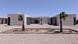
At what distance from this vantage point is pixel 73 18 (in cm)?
4866

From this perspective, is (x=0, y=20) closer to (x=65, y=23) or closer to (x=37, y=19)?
(x=37, y=19)

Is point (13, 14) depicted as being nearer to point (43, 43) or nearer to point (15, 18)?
point (15, 18)

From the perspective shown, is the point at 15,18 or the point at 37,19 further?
the point at 37,19

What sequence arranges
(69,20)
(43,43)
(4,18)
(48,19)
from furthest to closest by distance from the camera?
(48,19)
(4,18)
(69,20)
(43,43)

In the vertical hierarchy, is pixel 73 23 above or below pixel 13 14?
below

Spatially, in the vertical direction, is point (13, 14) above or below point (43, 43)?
above

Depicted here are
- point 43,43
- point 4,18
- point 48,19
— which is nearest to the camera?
point 43,43

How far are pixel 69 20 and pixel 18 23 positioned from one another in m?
16.1

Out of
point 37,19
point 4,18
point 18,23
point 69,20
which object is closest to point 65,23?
point 69,20

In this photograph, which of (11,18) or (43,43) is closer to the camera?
(43,43)

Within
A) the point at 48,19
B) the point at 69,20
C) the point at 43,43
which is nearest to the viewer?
the point at 43,43

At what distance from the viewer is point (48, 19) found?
74812 mm

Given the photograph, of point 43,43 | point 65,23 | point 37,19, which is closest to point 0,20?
point 37,19

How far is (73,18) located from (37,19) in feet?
78.8
